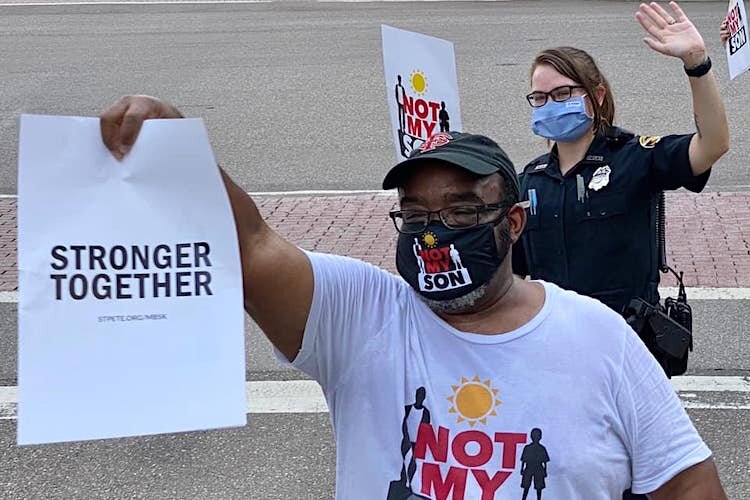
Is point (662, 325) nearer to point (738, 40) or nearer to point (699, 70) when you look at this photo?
point (699, 70)

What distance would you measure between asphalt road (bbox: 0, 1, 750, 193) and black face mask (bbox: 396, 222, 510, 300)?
23.0 feet

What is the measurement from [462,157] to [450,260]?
0.70 ft

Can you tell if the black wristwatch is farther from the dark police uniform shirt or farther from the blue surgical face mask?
the blue surgical face mask

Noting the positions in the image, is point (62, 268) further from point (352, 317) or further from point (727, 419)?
point (727, 419)

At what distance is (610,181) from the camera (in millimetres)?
3551

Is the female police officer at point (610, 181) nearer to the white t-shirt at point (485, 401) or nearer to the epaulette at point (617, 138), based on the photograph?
the epaulette at point (617, 138)

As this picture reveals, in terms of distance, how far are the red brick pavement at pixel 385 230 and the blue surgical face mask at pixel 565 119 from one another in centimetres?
358

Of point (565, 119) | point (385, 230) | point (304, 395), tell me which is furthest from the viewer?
point (385, 230)

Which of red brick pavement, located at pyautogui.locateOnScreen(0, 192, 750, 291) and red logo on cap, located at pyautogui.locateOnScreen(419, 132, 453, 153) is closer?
red logo on cap, located at pyautogui.locateOnScreen(419, 132, 453, 153)

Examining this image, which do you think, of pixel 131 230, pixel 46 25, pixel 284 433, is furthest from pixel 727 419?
pixel 46 25

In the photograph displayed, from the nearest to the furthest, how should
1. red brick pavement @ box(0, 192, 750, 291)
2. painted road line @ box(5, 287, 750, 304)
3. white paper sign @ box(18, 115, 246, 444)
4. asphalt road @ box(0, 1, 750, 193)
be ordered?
white paper sign @ box(18, 115, 246, 444) → painted road line @ box(5, 287, 750, 304) → red brick pavement @ box(0, 192, 750, 291) → asphalt road @ box(0, 1, 750, 193)

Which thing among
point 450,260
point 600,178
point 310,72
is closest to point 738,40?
point 600,178

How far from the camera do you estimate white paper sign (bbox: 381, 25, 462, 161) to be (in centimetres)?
382

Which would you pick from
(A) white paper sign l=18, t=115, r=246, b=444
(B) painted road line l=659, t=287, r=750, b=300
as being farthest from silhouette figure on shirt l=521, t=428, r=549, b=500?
(B) painted road line l=659, t=287, r=750, b=300
